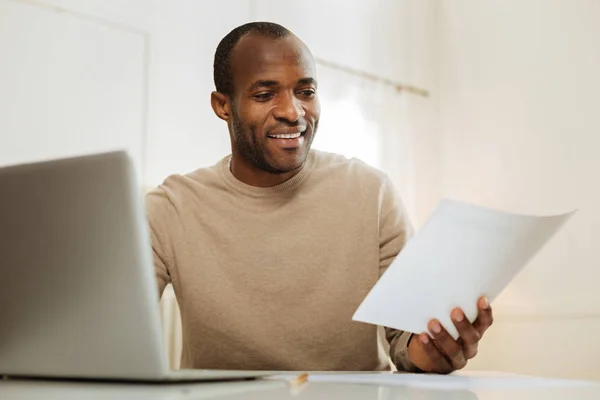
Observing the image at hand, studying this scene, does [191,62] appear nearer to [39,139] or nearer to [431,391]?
[39,139]

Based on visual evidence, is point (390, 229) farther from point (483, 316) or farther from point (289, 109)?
point (483, 316)

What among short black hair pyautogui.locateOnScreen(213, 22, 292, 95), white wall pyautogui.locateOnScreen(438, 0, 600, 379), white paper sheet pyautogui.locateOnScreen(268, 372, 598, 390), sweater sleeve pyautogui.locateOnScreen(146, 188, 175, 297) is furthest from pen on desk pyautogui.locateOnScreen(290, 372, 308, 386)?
white wall pyautogui.locateOnScreen(438, 0, 600, 379)

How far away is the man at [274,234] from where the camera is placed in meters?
1.36

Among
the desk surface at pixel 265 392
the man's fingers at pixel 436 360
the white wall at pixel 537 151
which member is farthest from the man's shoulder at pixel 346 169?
the white wall at pixel 537 151

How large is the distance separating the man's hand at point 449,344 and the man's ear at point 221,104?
0.67m

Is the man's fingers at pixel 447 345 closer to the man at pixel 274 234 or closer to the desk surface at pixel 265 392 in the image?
the man at pixel 274 234

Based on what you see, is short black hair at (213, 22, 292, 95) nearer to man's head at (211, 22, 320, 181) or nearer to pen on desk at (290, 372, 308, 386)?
man's head at (211, 22, 320, 181)

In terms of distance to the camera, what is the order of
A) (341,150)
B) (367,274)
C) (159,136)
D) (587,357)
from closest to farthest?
(367,274) → (159,136) → (587,357) → (341,150)

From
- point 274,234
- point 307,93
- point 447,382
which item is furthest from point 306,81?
point 447,382

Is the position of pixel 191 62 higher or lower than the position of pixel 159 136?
higher

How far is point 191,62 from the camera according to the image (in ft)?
8.12

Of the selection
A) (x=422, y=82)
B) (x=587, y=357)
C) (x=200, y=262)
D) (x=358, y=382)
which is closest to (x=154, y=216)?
(x=200, y=262)

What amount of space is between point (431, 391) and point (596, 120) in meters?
2.40

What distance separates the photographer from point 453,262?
95 cm
